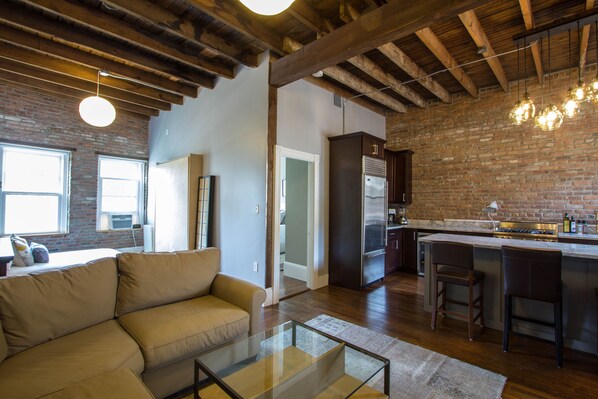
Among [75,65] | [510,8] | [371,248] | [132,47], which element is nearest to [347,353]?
[371,248]

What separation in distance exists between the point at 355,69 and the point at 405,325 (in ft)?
12.3

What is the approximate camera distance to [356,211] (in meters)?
4.36

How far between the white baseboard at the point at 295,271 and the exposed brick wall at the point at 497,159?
272 cm

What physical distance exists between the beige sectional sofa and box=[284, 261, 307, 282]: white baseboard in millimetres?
2431

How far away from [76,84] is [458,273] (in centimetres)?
636

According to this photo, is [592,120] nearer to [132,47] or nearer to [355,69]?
[355,69]

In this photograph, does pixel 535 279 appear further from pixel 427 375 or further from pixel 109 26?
pixel 109 26

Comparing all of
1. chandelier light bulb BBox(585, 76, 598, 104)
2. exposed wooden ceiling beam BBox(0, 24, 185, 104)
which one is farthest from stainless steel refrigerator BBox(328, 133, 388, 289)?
exposed wooden ceiling beam BBox(0, 24, 185, 104)

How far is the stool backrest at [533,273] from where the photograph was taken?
7.64 ft

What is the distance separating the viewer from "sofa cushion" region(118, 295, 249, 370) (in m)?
1.79

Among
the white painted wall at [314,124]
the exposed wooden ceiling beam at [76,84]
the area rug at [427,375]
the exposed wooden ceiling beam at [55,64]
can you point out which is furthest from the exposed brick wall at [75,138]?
the area rug at [427,375]

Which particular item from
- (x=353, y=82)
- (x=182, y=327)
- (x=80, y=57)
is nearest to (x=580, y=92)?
(x=353, y=82)

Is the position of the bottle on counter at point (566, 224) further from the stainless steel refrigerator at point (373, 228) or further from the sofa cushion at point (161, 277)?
the sofa cushion at point (161, 277)

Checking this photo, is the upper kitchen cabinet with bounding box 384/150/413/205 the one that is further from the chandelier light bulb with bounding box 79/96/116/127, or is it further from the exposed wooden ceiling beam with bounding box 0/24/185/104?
the chandelier light bulb with bounding box 79/96/116/127
